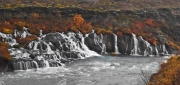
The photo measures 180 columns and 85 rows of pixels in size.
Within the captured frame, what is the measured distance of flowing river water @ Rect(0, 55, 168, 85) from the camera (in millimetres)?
36531

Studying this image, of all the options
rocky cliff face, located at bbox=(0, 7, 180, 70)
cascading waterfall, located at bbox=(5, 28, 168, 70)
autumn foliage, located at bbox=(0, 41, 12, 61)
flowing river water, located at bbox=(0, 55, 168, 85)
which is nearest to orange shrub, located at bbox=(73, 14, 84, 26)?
rocky cliff face, located at bbox=(0, 7, 180, 70)

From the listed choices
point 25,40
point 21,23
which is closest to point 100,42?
point 25,40

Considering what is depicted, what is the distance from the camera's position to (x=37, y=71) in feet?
141

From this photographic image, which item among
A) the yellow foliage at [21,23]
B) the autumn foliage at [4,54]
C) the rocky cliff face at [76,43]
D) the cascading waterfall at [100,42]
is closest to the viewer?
the autumn foliage at [4,54]

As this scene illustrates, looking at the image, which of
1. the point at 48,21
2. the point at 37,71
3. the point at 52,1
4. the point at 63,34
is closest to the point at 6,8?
the point at 48,21

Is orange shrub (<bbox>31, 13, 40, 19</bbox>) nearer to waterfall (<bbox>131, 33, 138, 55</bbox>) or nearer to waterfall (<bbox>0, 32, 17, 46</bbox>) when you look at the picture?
waterfall (<bbox>0, 32, 17, 46</bbox>)

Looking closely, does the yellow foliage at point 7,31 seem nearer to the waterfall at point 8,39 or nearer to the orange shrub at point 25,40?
the waterfall at point 8,39

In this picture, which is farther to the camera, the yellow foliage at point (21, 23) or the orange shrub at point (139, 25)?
the orange shrub at point (139, 25)

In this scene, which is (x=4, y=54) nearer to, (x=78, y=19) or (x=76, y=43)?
(x=76, y=43)

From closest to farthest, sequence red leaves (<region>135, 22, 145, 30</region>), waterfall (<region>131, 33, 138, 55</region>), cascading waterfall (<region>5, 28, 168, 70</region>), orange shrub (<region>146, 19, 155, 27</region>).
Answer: cascading waterfall (<region>5, 28, 168, 70</region>) < waterfall (<region>131, 33, 138, 55</region>) < red leaves (<region>135, 22, 145, 30</region>) < orange shrub (<region>146, 19, 155, 27</region>)

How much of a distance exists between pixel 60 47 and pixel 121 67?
1442 centimetres

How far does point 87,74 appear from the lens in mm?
40875

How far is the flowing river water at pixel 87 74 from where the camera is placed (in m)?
36.5

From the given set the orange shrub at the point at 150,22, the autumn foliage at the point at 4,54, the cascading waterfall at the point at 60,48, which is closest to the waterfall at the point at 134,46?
the cascading waterfall at the point at 60,48
